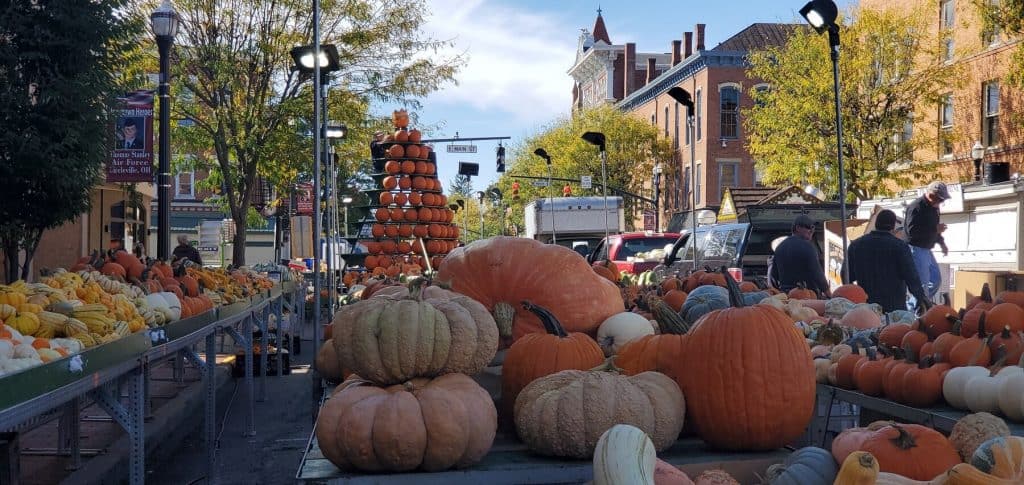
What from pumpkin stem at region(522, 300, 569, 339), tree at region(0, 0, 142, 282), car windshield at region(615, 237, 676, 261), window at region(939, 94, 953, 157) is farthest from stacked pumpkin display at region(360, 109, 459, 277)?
window at region(939, 94, 953, 157)

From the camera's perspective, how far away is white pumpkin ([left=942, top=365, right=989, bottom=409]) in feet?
14.8

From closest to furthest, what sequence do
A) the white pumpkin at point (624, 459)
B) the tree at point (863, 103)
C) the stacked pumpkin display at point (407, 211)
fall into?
the white pumpkin at point (624, 459) → the stacked pumpkin display at point (407, 211) → the tree at point (863, 103)

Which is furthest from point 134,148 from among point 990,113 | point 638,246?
point 990,113

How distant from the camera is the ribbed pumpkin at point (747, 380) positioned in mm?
3918

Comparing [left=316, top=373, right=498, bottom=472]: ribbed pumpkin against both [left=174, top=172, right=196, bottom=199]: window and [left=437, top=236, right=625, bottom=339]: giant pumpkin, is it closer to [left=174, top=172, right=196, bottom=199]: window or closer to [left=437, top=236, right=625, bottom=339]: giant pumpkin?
[left=437, top=236, right=625, bottom=339]: giant pumpkin

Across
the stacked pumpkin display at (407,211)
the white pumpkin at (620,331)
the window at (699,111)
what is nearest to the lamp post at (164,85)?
the stacked pumpkin display at (407,211)

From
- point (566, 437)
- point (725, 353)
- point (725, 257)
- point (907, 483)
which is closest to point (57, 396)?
point (566, 437)

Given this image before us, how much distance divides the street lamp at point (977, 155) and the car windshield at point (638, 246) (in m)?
12.3

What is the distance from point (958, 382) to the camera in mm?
4547

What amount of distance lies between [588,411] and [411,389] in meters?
0.64

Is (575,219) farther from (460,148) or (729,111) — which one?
(729,111)

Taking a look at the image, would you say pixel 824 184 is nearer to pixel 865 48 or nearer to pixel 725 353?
pixel 865 48

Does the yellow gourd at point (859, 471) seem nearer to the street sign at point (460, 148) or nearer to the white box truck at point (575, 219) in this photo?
the white box truck at point (575, 219)

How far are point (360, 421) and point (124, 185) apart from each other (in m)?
22.0
